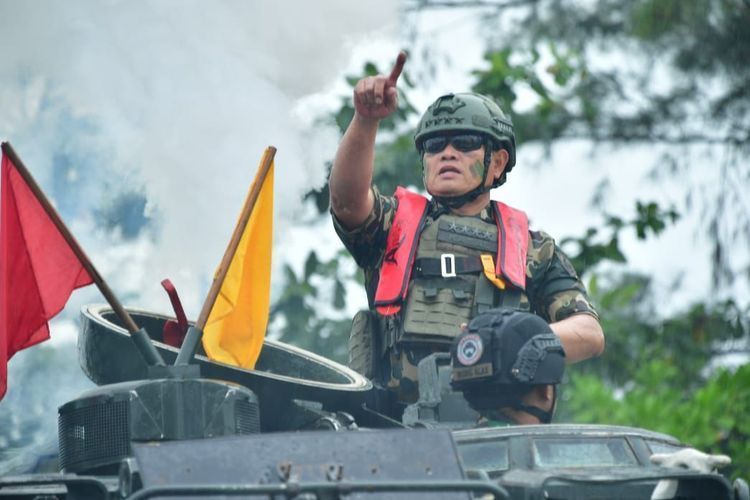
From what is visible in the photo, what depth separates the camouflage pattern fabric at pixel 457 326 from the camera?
8227 millimetres

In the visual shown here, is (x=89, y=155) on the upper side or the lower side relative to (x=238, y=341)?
upper

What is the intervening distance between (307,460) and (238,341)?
2.19m

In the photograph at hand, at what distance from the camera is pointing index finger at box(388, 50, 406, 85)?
290 inches

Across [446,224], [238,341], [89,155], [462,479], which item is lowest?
[462,479]

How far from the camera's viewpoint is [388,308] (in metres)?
8.23

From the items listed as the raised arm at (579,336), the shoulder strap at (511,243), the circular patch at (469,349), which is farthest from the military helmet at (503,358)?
the shoulder strap at (511,243)

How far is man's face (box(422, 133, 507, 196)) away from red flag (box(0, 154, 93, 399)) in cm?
178

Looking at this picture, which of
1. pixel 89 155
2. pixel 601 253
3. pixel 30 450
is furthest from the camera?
pixel 601 253

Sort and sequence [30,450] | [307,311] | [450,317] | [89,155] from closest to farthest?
[450,317] → [30,450] → [89,155] → [307,311]

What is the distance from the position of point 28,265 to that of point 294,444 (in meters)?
2.16

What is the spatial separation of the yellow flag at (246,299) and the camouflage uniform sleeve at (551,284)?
127 centimetres

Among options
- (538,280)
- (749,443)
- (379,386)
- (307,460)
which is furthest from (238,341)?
(749,443)

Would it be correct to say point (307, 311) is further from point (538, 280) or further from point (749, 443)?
point (538, 280)

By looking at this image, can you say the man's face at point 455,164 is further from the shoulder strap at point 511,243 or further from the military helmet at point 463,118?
the shoulder strap at point 511,243
